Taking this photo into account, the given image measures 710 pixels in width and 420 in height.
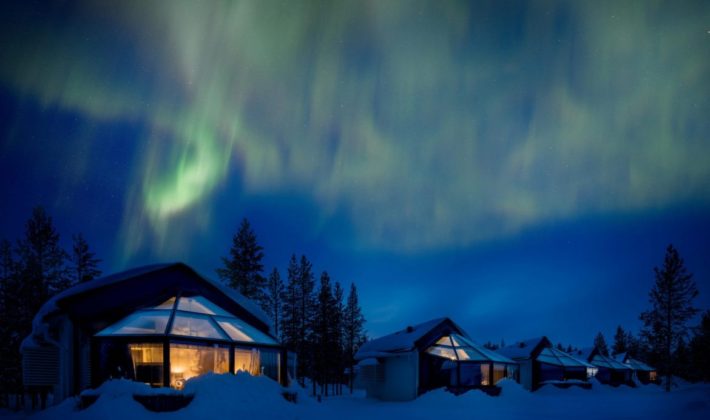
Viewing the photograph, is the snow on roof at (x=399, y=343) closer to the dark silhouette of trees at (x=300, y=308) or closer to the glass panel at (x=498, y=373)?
the glass panel at (x=498, y=373)

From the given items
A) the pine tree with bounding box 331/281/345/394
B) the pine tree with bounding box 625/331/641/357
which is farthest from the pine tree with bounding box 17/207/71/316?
the pine tree with bounding box 625/331/641/357

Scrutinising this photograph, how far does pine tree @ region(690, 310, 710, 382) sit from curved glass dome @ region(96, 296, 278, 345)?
54426 millimetres

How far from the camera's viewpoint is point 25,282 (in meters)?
29.4

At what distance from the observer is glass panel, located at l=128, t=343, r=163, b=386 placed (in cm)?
1449

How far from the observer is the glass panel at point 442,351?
25.8 m

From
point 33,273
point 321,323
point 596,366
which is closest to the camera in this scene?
point 33,273

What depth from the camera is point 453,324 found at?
27.7 meters

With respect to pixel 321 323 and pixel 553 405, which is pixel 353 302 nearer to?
pixel 321 323

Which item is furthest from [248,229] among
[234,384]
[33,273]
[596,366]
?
[596,366]

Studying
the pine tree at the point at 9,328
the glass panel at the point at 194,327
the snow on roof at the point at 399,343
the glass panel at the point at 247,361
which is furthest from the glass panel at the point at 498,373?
the pine tree at the point at 9,328

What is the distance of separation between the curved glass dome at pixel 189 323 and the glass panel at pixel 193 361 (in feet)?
1.75

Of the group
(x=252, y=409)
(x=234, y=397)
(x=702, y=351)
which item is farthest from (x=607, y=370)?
(x=234, y=397)

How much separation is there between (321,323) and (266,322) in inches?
978

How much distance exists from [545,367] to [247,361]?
30169mm
